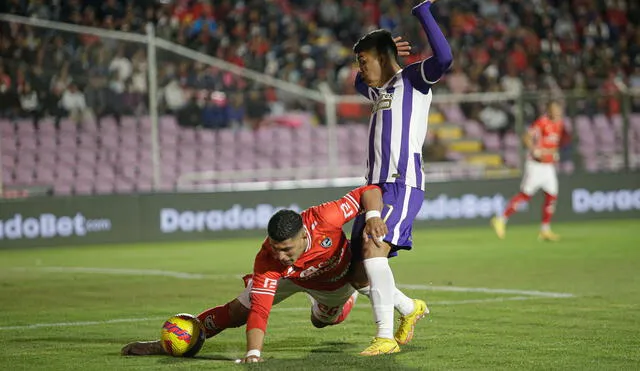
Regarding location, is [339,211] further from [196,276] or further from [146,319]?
[196,276]

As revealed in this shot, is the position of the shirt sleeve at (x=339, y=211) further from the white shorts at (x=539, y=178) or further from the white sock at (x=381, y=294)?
the white shorts at (x=539, y=178)

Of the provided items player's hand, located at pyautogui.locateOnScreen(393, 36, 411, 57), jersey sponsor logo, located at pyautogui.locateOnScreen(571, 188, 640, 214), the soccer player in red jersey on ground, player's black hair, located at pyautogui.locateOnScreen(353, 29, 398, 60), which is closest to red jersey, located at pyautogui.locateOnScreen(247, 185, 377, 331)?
the soccer player in red jersey on ground

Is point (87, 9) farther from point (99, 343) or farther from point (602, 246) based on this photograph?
point (99, 343)

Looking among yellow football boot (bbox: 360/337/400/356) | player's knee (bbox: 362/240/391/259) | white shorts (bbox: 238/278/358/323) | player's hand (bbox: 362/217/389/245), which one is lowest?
yellow football boot (bbox: 360/337/400/356)

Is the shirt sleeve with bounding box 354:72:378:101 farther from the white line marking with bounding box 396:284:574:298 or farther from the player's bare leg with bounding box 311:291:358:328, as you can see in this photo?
the white line marking with bounding box 396:284:574:298

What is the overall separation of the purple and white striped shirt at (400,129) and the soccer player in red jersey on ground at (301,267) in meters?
0.32

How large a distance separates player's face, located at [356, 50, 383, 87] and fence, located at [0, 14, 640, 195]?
1094 cm

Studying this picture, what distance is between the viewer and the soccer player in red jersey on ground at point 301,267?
688 cm

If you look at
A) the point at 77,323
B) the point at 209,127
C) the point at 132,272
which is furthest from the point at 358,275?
the point at 209,127

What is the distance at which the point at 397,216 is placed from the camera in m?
7.54

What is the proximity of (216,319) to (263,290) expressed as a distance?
0.82 metres

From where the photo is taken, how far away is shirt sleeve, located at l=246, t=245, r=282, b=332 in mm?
6957

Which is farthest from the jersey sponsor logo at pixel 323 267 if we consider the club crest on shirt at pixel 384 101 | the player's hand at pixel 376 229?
the club crest on shirt at pixel 384 101

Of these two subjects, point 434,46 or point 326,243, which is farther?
point 434,46
